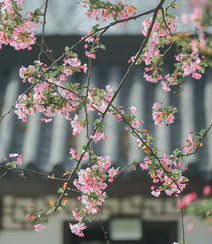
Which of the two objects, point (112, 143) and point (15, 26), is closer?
point (15, 26)

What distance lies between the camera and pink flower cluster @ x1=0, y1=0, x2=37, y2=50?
1.44 m

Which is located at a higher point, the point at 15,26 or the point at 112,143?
the point at 15,26

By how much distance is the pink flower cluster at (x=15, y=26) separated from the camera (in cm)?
144

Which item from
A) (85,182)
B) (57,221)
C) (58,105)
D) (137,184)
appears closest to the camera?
(58,105)

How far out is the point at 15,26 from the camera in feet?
4.82

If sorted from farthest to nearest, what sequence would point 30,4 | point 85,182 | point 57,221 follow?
point 30,4 < point 57,221 < point 85,182

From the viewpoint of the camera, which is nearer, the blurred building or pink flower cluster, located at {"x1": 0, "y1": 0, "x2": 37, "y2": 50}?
pink flower cluster, located at {"x1": 0, "y1": 0, "x2": 37, "y2": 50}

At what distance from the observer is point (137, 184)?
6.15 feet

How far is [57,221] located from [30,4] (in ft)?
10.7

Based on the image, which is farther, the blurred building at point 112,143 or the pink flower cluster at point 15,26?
the blurred building at point 112,143

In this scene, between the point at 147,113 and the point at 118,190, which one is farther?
the point at 147,113

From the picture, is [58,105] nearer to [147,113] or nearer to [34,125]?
[34,125]

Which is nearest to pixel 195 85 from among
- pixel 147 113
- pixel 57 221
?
pixel 147 113

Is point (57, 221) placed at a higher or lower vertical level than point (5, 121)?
lower
